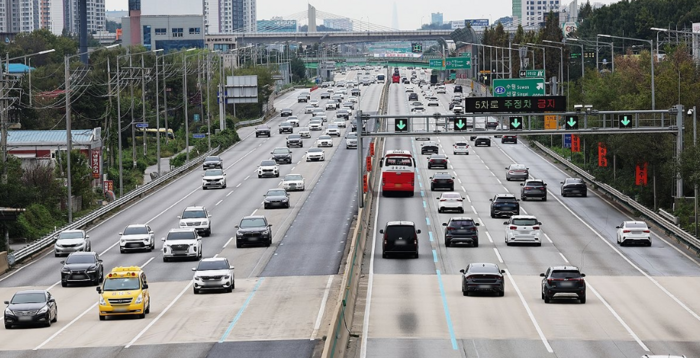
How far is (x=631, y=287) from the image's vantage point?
46.4 meters

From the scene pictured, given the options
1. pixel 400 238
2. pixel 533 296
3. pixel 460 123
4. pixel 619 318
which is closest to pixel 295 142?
pixel 460 123

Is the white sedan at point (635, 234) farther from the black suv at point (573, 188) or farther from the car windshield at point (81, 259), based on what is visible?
the car windshield at point (81, 259)

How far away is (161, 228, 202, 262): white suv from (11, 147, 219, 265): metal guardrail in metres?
7.78

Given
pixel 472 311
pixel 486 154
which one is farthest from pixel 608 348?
pixel 486 154

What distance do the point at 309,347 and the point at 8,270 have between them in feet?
90.1

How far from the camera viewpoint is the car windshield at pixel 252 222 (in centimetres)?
5991

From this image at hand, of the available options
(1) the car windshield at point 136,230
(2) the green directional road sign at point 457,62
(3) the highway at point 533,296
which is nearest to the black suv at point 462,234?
(3) the highway at point 533,296

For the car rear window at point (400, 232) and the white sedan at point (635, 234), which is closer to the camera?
the car rear window at point (400, 232)

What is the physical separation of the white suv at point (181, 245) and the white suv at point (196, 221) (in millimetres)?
7629

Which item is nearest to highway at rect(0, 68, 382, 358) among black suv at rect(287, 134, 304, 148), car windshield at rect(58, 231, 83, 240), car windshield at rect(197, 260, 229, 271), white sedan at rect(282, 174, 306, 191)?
white sedan at rect(282, 174, 306, 191)

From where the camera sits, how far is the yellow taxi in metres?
39.4

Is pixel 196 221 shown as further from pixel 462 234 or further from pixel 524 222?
pixel 524 222

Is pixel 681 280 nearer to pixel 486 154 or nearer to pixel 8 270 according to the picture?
pixel 8 270

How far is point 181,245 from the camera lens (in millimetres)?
55438
